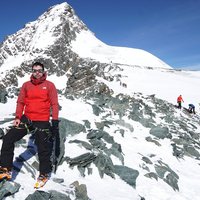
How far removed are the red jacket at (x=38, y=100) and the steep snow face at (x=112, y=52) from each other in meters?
104

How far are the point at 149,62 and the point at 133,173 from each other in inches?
4489

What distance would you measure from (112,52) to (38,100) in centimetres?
12115

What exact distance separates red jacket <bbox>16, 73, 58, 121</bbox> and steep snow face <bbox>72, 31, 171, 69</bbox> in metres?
104

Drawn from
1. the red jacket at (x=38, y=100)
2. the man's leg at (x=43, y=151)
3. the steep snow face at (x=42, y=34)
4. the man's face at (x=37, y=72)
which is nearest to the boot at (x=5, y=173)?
the man's leg at (x=43, y=151)

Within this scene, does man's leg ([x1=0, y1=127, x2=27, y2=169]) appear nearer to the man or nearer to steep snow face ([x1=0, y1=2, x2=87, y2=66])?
the man

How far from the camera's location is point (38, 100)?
7715 millimetres

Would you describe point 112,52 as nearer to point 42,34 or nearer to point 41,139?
point 42,34

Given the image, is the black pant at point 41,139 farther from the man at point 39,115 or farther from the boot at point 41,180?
the boot at point 41,180

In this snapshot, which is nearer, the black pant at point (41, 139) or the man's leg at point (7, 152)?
the man's leg at point (7, 152)

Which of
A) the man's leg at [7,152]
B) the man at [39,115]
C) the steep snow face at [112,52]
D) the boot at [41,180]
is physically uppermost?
the steep snow face at [112,52]

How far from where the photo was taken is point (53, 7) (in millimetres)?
170500

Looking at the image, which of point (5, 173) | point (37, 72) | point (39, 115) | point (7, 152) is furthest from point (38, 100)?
point (5, 173)

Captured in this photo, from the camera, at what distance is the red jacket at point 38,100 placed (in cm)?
770

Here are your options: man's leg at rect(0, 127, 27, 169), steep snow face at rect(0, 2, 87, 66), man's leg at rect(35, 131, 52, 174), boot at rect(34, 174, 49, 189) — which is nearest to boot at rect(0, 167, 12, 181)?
man's leg at rect(0, 127, 27, 169)
